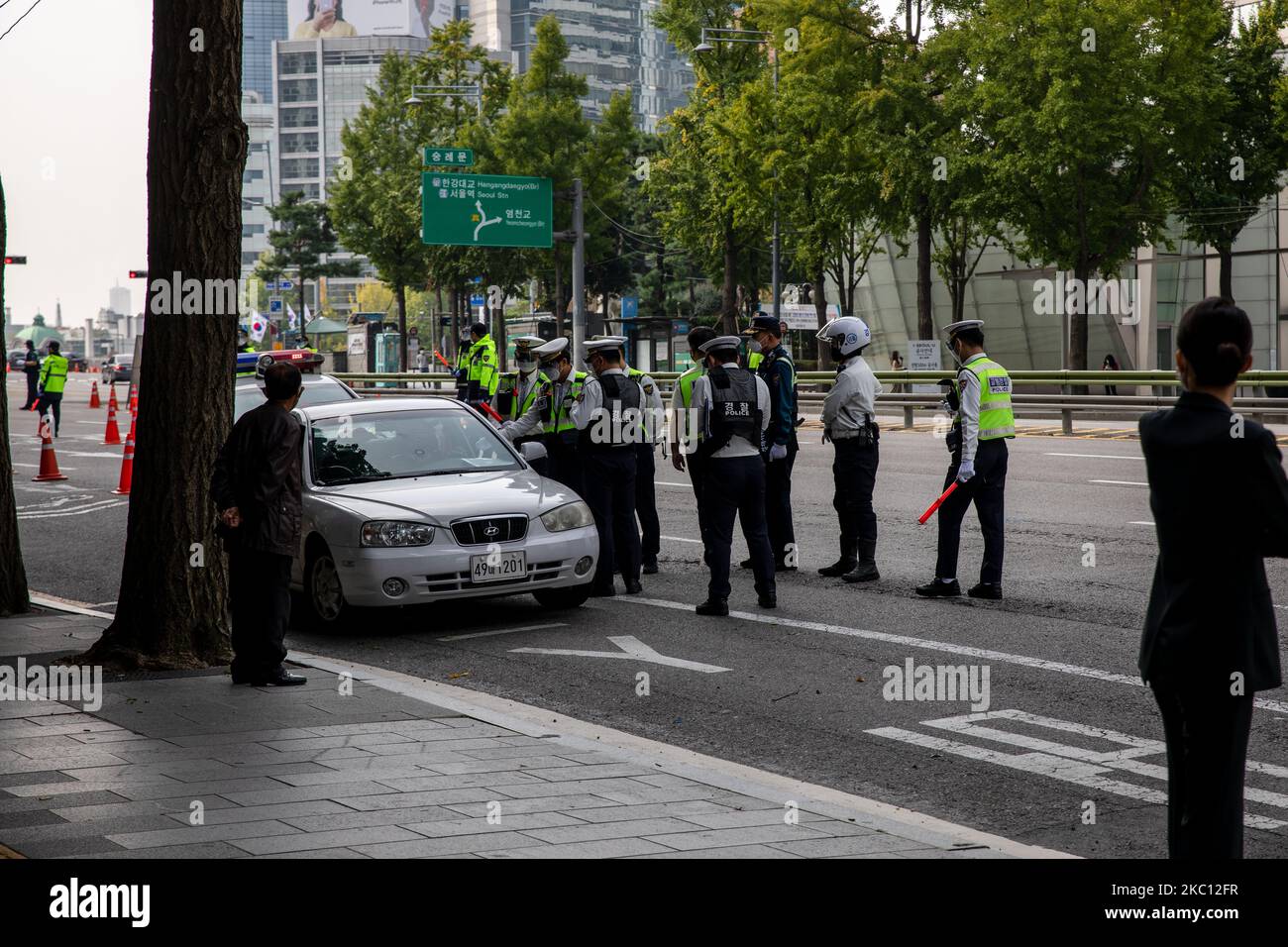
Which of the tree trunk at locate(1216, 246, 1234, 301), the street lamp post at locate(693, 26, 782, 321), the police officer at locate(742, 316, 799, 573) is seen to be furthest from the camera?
the street lamp post at locate(693, 26, 782, 321)

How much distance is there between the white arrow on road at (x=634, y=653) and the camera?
8852 millimetres

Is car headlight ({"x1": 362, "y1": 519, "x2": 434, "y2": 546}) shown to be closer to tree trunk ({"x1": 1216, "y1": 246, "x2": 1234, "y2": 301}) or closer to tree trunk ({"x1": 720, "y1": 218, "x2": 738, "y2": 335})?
tree trunk ({"x1": 1216, "y1": 246, "x2": 1234, "y2": 301})

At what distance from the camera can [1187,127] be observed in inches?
1331

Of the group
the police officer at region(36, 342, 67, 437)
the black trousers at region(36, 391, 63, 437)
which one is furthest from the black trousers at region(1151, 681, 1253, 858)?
the black trousers at region(36, 391, 63, 437)

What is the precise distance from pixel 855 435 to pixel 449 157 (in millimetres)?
30771

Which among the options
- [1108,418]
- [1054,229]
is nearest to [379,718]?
[1108,418]

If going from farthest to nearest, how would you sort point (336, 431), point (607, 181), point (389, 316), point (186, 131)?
point (389, 316) → point (607, 181) → point (336, 431) → point (186, 131)

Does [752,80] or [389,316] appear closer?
[752,80]

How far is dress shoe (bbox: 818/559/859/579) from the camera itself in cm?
1196

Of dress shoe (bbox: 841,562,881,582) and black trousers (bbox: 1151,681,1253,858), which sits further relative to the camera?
dress shoe (bbox: 841,562,881,582)

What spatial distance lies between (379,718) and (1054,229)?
3029 centimetres

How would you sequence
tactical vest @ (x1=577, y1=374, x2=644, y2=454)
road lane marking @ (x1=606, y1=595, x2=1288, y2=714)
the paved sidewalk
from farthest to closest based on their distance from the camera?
tactical vest @ (x1=577, y1=374, x2=644, y2=454) < road lane marking @ (x1=606, y1=595, x2=1288, y2=714) < the paved sidewalk
